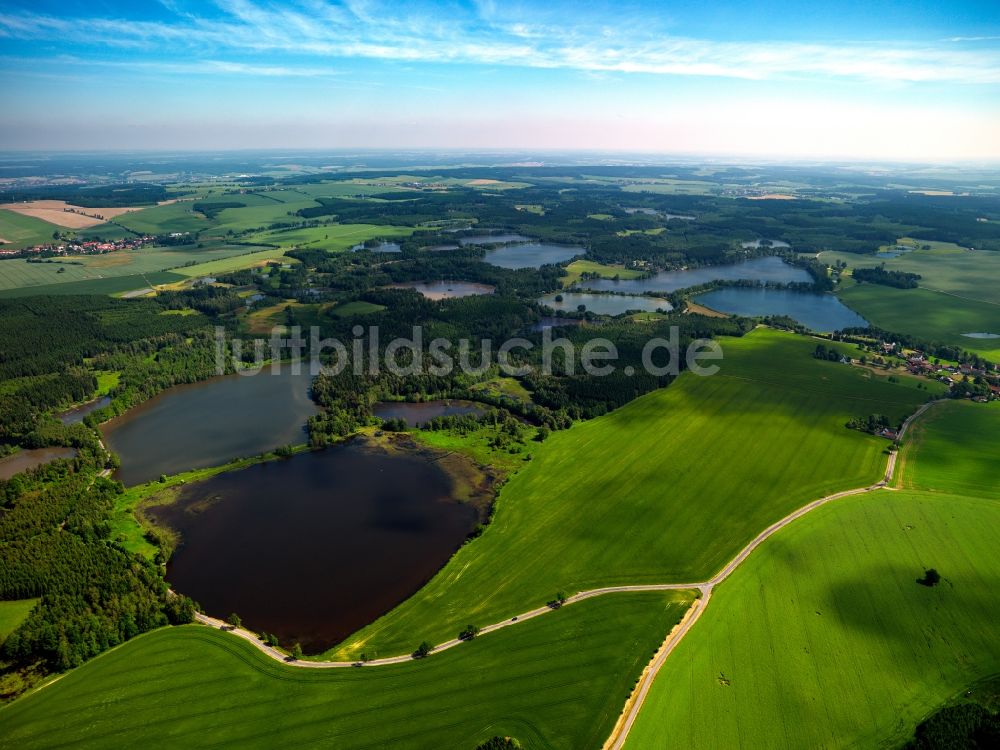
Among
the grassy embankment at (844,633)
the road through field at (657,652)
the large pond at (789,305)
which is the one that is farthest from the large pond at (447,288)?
the grassy embankment at (844,633)

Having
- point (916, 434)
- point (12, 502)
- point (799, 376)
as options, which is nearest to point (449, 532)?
point (12, 502)

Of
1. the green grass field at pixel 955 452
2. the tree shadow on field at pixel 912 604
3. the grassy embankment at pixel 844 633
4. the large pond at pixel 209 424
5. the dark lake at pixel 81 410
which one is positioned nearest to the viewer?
the grassy embankment at pixel 844 633

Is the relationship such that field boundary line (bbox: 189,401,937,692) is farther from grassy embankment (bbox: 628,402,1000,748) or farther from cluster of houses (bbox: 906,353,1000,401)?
cluster of houses (bbox: 906,353,1000,401)

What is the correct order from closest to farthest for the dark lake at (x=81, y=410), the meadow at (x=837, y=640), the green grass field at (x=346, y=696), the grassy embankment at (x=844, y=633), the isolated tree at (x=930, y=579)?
the green grass field at (x=346, y=696) < the meadow at (x=837, y=640) < the grassy embankment at (x=844, y=633) < the isolated tree at (x=930, y=579) < the dark lake at (x=81, y=410)

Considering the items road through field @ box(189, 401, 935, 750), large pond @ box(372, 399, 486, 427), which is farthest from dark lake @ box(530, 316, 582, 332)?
road through field @ box(189, 401, 935, 750)

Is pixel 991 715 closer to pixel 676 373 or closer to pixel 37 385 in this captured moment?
pixel 676 373

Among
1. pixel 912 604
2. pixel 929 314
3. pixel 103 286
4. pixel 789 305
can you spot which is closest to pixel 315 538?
pixel 912 604

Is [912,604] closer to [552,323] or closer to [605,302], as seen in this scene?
[552,323]

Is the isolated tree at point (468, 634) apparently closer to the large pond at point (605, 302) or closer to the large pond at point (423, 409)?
the large pond at point (423, 409)
